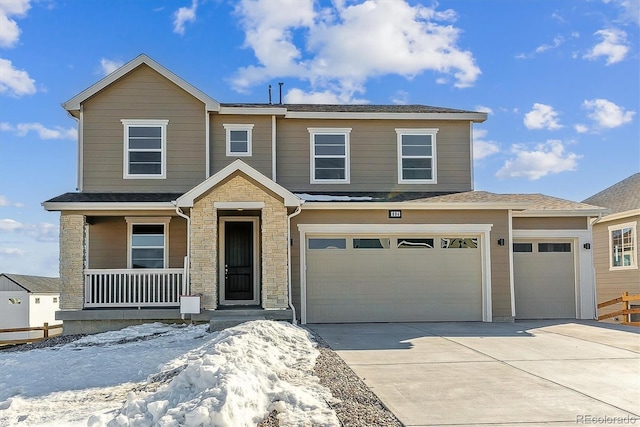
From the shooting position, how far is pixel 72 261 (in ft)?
44.5

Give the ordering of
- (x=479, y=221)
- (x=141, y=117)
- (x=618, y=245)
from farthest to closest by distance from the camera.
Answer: (x=618, y=245)
(x=141, y=117)
(x=479, y=221)

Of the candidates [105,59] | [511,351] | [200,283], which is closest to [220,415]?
[511,351]

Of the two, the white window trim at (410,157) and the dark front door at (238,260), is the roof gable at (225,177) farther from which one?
the white window trim at (410,157)

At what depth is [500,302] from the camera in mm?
14812

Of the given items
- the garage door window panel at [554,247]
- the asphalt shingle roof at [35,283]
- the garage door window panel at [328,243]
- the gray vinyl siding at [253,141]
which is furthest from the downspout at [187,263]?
the asphalt shingle roof at [35,283]

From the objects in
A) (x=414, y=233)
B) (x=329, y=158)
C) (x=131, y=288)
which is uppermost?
(x=329, y=158)

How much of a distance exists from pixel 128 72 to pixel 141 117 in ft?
4.11

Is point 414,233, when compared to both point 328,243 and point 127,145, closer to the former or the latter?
point 328,243

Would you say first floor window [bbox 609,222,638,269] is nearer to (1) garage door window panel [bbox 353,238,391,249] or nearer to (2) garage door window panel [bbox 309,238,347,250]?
(1) garage door window panel [bbox 353,238,391,249]

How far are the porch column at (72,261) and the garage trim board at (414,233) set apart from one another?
17.4ft

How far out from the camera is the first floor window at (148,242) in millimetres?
15141

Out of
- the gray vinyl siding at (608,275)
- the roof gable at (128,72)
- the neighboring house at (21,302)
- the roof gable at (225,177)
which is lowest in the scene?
the neighboring house at (21,302)

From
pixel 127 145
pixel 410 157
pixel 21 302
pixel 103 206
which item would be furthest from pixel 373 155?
pixel 21 302

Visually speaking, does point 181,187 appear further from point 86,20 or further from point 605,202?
point 605,202
